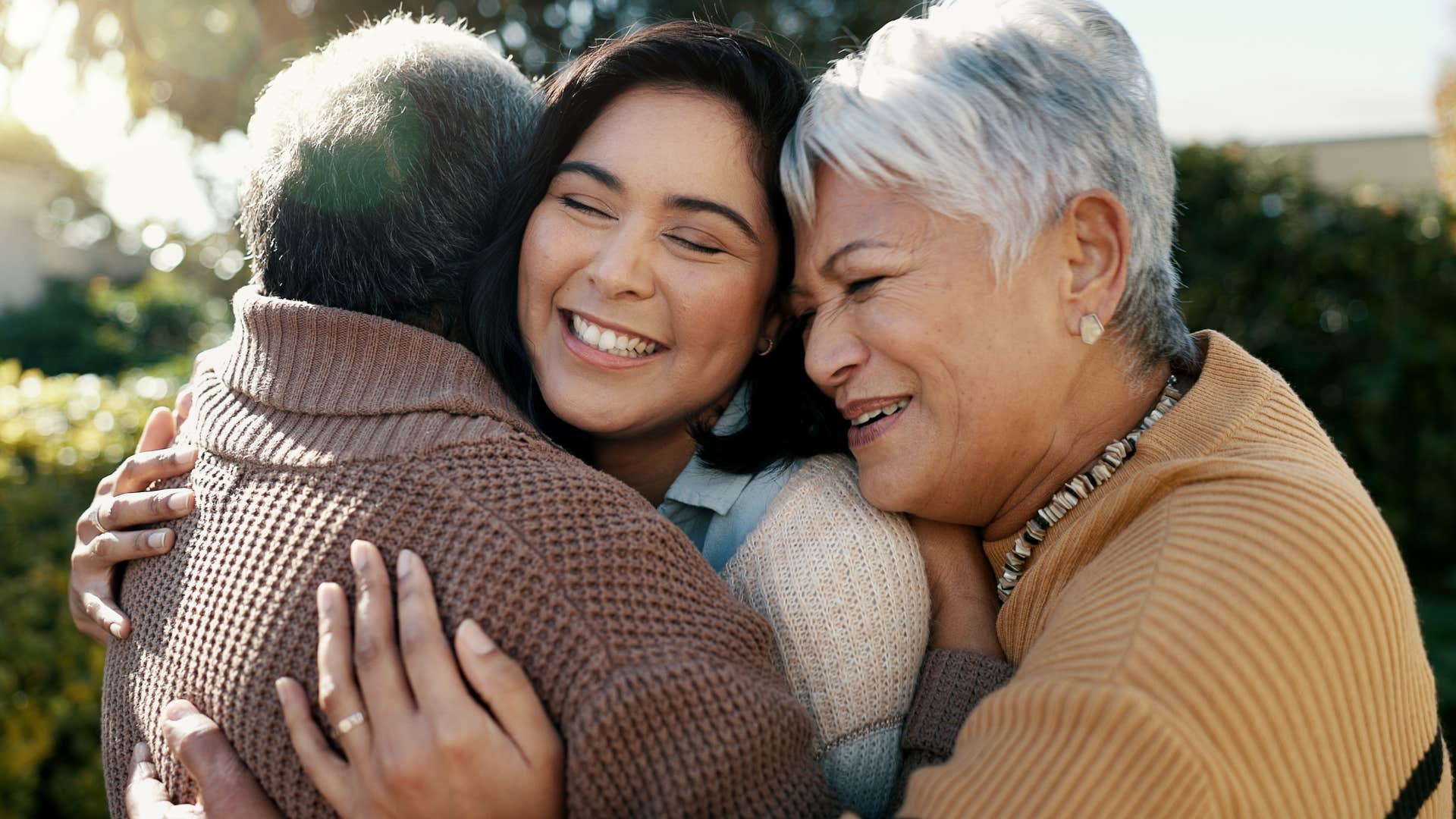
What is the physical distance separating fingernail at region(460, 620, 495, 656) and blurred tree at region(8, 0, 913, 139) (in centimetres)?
531

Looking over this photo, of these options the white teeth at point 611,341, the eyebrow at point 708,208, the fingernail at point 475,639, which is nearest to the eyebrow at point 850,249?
the eyebrow at point 708,208

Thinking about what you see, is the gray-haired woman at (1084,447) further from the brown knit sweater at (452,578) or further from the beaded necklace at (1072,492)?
the brown knit sweater at (452,578)

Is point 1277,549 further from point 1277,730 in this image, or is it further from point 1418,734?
point 1418,734

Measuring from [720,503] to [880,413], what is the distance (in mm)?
390

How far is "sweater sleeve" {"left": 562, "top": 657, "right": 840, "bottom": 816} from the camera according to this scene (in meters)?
1.45

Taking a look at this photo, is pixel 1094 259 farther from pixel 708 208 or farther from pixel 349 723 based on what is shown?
pixel 349 723

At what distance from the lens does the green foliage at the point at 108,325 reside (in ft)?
46.5

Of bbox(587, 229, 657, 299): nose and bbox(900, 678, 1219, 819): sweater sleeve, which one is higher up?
bbox(587, 229, 657, 299): nose

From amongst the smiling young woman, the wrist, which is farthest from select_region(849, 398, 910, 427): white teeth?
the wrist

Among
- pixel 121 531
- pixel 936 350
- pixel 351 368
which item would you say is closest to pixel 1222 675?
pixel 936 350

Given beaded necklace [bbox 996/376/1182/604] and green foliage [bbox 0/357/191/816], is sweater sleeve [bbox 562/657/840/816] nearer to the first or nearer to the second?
beaded necklace [bbox 996/376/1182/604]

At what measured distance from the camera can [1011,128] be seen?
6.41 ft

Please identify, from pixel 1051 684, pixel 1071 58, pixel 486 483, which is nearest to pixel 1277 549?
pixel 1051 684

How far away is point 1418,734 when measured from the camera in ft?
5.75
